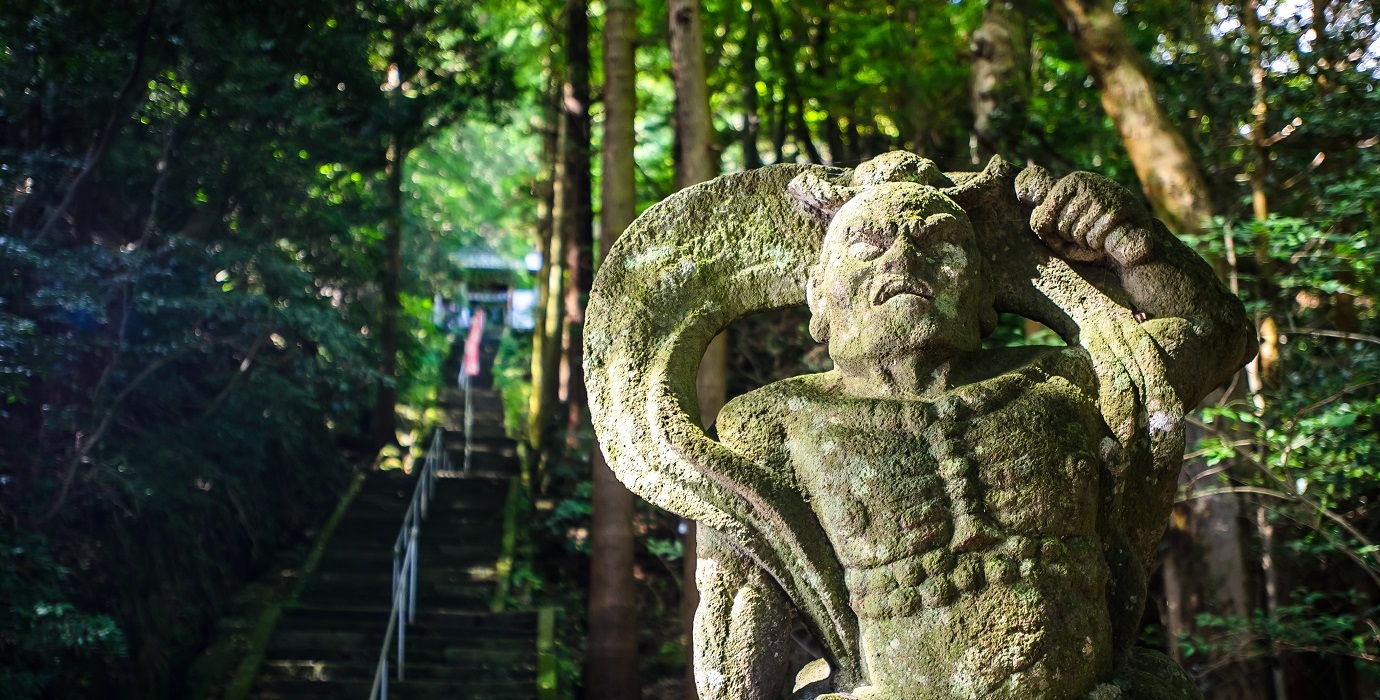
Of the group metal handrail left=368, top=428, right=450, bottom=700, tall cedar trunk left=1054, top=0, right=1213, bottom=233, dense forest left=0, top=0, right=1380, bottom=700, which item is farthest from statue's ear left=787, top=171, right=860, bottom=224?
metal handrail left=368, top=428, right=450, bottom=700

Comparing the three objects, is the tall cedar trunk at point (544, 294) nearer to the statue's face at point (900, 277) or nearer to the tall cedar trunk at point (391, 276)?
the tall cedar trunk at point (391, 276)

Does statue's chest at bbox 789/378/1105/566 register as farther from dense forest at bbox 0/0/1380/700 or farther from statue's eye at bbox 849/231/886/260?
dense forest at bbox 0/0/1380/700

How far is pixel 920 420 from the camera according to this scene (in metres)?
2.83

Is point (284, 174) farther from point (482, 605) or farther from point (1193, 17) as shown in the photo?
point (1193, 17)

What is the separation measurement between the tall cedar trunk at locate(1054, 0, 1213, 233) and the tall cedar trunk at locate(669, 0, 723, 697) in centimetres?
202

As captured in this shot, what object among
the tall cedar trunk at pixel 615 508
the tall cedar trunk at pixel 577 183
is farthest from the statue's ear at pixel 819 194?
the tall cedar trunk at pixel 577 183

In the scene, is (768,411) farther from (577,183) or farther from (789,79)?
(577,183)

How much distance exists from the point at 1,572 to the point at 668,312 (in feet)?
15.2

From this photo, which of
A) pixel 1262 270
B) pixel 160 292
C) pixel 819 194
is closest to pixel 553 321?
pixel 160 292

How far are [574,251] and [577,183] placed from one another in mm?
695

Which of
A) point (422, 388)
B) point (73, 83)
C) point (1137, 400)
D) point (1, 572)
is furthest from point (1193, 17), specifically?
point (422, 388)

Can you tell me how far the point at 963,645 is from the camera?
8.70ft

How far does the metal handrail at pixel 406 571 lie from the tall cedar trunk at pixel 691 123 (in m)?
1.99

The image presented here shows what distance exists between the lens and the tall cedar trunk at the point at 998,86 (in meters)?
7.36
